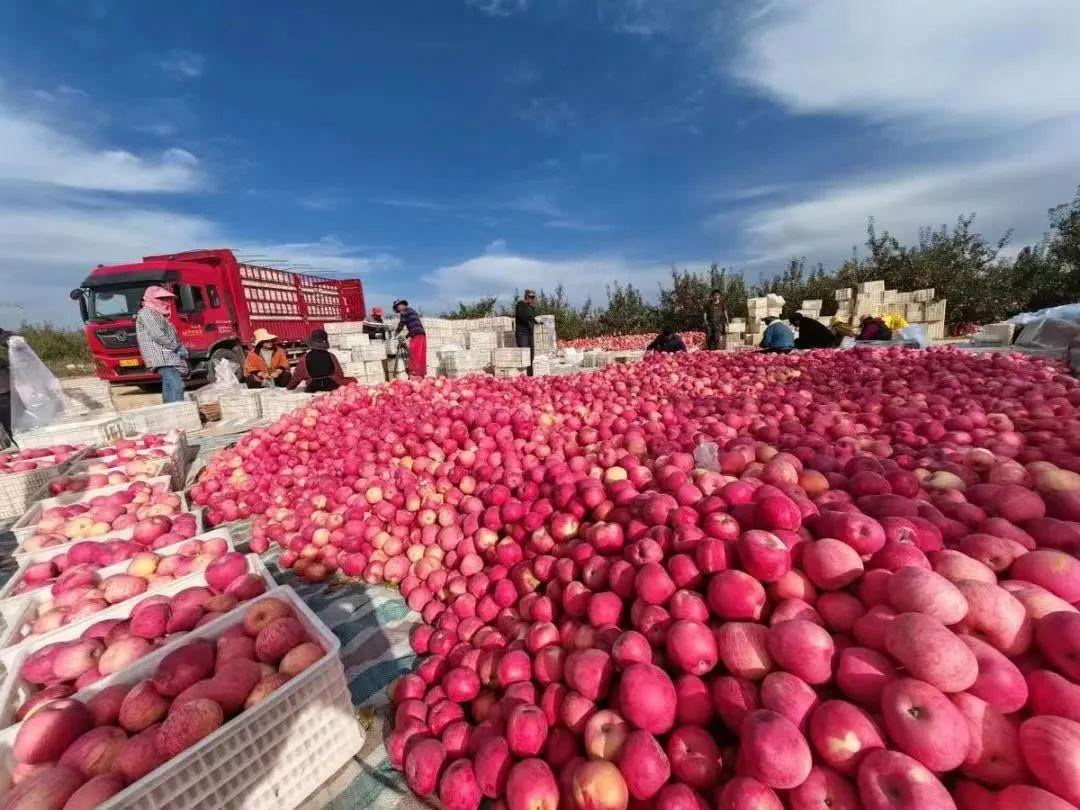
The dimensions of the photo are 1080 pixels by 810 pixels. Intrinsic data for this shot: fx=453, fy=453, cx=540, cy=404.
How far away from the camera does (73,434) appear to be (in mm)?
5641

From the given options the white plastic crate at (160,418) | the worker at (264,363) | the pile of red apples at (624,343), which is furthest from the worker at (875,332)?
the white plastic crate at (160,418)

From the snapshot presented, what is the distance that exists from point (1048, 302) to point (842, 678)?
25.6 meters

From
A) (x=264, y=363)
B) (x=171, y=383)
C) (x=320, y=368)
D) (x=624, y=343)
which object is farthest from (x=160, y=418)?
(x=624, y=343)

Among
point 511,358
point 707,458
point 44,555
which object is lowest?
point 44,555

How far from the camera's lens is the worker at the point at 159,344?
728 cm

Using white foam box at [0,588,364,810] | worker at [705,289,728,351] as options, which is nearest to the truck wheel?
white foam box at [0,588,364,810]

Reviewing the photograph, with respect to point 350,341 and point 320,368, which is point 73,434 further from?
point 350,341

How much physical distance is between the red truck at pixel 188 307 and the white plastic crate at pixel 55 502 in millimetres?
9821

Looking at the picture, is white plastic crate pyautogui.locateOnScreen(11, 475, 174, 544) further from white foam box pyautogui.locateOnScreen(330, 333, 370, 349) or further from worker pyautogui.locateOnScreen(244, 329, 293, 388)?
white foam box pyautogui.locateOnScreen(330, 333, 370, 349)

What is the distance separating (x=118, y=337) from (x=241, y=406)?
706 centimetres

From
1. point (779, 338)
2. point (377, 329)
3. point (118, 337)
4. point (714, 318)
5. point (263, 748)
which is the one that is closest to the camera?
point (263, 748)

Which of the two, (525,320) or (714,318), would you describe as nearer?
(525,320)

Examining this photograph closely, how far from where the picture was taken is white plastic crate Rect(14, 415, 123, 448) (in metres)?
5.45

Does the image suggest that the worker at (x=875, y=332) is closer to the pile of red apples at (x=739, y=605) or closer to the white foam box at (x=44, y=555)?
the pile of red apples at (x=739, y=605)
